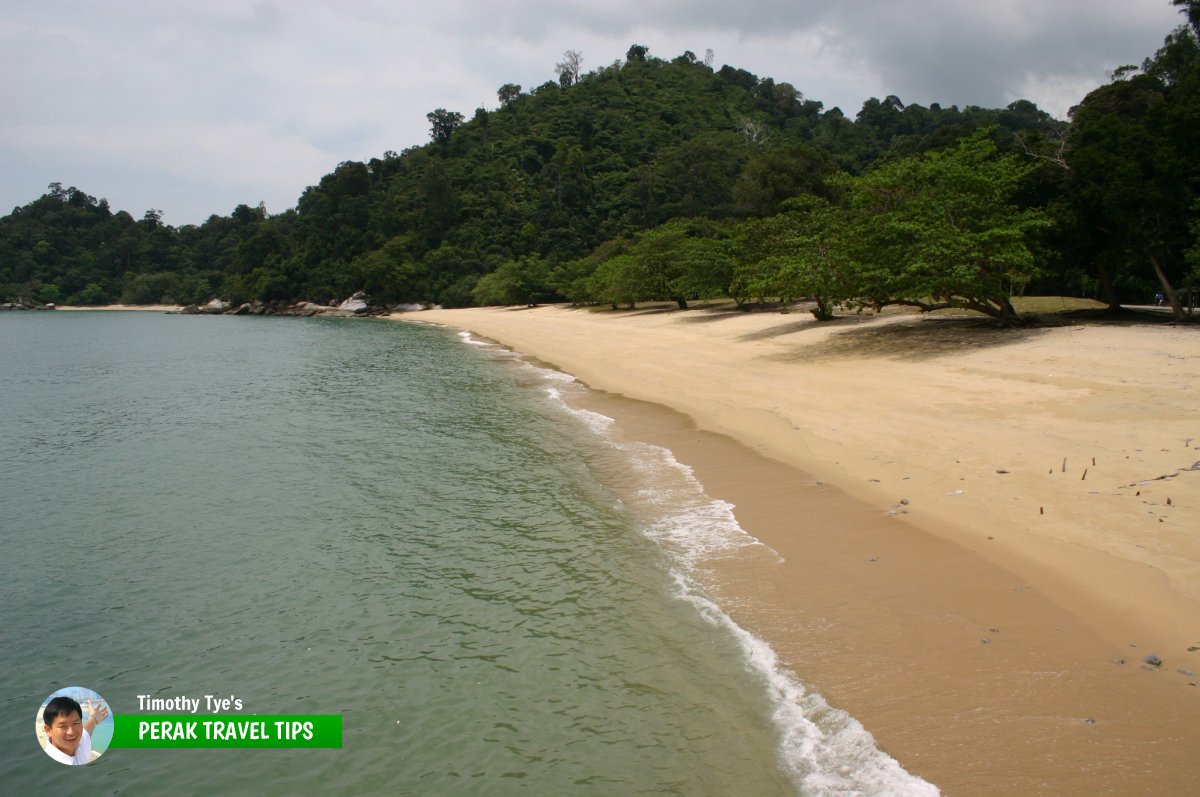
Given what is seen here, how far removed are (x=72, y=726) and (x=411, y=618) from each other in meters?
2.72

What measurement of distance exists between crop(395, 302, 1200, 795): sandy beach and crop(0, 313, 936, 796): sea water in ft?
1.81

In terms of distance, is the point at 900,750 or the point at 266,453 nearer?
the point at 900,750

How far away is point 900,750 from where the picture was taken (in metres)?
4.52

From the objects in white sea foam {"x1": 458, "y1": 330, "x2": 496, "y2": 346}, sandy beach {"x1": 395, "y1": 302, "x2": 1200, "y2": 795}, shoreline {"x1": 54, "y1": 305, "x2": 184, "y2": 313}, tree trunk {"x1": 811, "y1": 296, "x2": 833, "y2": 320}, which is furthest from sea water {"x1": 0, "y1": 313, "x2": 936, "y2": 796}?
shoreline {"x1": 54, "y1": 305, "x2": 184, "y2": 313}

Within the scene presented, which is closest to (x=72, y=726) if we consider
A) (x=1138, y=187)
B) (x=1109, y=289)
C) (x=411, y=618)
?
(x=411, y=618)

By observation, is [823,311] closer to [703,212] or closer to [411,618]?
[411,618]

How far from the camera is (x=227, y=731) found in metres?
5.55

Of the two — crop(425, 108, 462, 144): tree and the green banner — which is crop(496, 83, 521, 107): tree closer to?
crop(425, 108, 462, 144): tree

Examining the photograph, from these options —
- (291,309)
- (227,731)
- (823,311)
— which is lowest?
(227,731)

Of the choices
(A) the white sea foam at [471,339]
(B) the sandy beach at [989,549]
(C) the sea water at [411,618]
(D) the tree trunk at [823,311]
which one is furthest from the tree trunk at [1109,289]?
(A) the white sea foam at [471,339]

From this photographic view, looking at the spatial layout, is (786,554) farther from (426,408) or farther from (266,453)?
(426,408)

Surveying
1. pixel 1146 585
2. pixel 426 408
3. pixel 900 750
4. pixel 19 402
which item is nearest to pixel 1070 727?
pixel 900 750

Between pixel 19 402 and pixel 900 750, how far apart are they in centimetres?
2788

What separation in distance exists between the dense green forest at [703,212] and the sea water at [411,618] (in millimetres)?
13728
